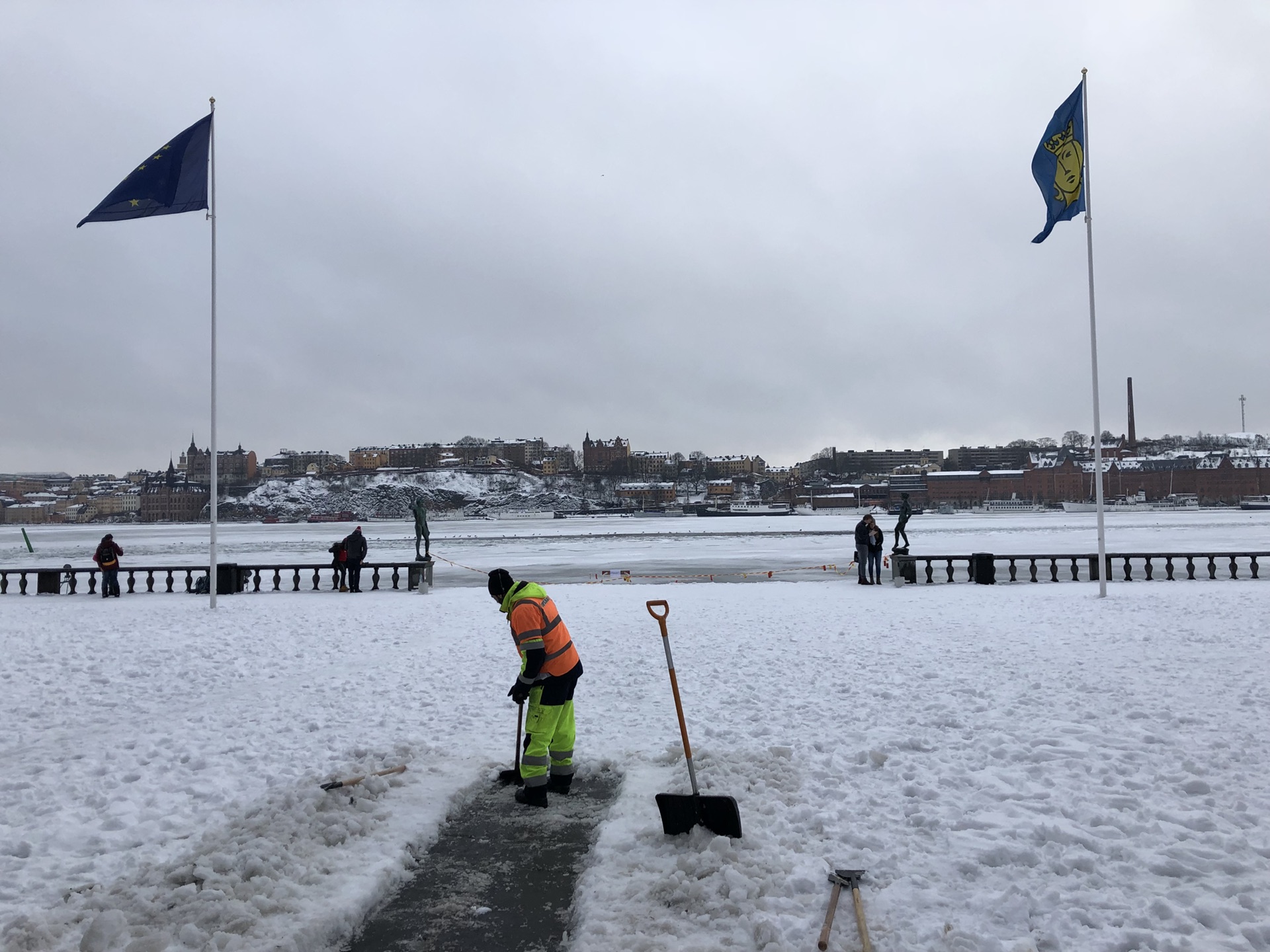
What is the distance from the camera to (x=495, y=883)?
4.86m

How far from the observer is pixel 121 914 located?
4277 mm

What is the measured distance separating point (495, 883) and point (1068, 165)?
18119 mm

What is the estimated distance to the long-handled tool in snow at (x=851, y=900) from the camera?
13.0 feet

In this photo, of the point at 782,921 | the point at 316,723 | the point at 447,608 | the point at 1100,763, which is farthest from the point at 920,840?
the point at 447,608

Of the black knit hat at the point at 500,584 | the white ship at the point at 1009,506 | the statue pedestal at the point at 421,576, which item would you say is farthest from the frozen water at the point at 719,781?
the white ship at the point at 1009,506

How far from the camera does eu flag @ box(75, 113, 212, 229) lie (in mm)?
15742

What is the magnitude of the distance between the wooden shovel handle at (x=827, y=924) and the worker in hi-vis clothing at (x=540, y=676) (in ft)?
7.74

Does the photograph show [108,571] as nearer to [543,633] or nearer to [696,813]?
[543,633]

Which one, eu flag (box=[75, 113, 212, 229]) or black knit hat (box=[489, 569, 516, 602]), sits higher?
eu flag (box=[75, 113, 212, 229])

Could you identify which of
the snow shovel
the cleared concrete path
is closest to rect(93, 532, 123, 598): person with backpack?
the cleared concrete path

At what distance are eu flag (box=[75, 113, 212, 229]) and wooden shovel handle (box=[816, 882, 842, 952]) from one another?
57.5ft

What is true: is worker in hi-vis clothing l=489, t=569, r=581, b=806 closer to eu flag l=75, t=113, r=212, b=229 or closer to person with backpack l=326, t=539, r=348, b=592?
eu flag l=75, t=113, r=212, b=229

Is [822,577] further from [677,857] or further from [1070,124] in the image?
[677,857]

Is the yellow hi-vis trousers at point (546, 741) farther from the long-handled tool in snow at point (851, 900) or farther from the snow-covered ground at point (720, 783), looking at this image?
the long-handled tool in snow at point (851, 900)
